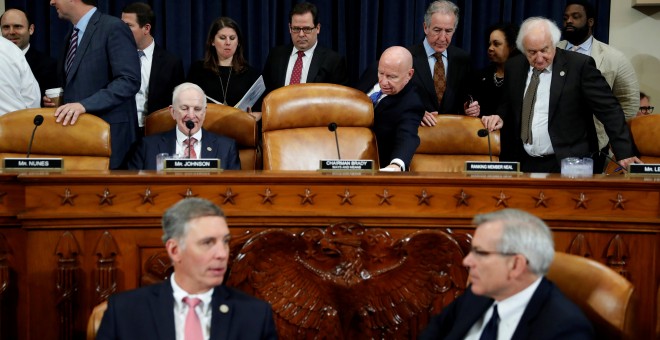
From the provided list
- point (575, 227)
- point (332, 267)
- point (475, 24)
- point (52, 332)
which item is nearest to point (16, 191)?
point (52, 332)

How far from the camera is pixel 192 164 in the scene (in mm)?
3566

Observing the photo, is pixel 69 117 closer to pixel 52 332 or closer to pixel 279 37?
pixel 52 332

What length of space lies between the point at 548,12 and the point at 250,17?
7.50 feet

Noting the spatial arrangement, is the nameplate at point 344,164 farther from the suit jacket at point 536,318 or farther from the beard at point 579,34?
the beard at point 579,34

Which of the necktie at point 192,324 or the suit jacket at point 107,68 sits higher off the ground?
the suit jacket at point 107,68

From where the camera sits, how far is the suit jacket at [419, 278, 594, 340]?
2285 millimetres

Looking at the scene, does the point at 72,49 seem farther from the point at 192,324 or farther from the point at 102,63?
the point at 192,324

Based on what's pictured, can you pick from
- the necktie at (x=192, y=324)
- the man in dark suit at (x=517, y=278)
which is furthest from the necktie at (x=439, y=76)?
the necktie at (x=192, y=324)

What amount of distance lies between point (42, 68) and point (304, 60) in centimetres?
188

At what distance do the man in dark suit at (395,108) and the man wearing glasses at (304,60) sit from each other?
2.89 feet

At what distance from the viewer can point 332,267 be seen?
316 centimetres

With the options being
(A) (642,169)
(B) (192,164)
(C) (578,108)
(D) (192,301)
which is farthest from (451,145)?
(D) (192,301)

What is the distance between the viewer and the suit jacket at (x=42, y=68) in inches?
239

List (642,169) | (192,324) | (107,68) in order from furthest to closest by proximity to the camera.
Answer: (107,68)
(642,169)
(192,324)
